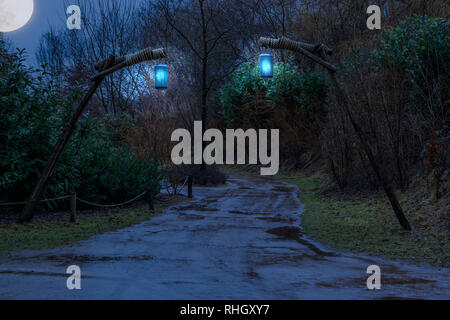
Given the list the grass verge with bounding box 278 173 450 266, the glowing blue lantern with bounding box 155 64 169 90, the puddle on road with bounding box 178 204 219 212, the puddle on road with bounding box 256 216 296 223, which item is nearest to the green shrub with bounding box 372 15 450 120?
the grass verge with bounding box 278 173 450 266

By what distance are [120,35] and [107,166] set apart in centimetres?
2120

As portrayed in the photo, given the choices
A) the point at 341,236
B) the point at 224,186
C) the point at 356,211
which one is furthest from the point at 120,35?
the point at 341,236

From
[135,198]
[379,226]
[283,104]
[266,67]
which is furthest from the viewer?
[283,104]

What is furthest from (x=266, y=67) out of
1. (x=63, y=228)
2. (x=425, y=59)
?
(x=63, y=228)

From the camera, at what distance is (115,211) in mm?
15734

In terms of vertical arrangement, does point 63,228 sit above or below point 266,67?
below

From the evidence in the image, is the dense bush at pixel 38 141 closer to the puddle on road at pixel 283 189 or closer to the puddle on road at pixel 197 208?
the puddle on road at pixel 197 208

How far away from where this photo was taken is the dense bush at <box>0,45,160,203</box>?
13188 mm

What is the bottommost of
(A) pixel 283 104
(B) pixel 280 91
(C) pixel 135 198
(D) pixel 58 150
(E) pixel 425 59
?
(C) pixel 135 198

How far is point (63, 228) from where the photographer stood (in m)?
12.3

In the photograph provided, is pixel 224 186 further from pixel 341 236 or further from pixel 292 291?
pixel 292 291

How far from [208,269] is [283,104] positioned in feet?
89.2

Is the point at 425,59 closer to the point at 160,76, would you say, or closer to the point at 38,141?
the point at 160,76

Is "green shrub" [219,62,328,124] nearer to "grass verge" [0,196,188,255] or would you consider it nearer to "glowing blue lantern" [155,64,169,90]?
"glowing blue lantern" [155,64,169,90]
